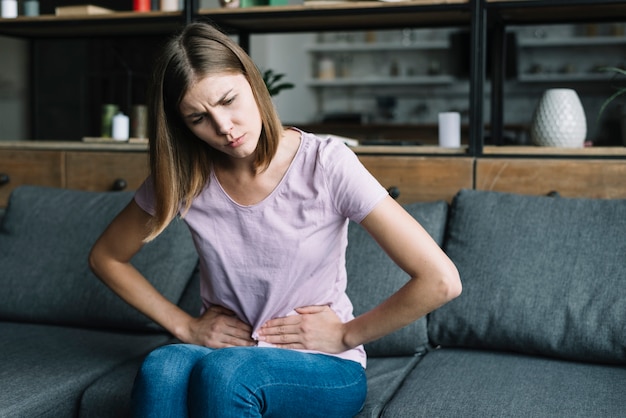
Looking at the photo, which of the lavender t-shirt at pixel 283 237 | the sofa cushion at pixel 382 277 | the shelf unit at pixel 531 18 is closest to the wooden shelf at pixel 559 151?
the shelf unit at pixel 531 18

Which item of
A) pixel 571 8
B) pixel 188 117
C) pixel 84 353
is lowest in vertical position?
pixel 84 353

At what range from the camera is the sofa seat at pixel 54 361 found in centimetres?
162

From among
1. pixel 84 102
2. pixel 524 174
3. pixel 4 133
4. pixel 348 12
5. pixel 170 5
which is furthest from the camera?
pixel 84 102

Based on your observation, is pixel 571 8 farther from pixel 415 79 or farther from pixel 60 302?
pixel 415 79

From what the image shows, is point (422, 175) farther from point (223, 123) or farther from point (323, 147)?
point (223, 123)

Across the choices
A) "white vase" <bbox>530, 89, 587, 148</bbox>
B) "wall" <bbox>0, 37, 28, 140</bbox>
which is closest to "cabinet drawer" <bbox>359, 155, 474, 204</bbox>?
"white vase" <bbox>530, 89, 587, 148</bbox>

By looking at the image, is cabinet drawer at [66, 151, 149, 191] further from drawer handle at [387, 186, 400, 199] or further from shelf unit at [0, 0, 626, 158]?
drawer handle at [387, 186, 400, 199]

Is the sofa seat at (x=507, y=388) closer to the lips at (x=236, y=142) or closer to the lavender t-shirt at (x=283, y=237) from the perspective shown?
the lavender t-shirt at (x=283, y=237)

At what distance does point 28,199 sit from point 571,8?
172 centimetres

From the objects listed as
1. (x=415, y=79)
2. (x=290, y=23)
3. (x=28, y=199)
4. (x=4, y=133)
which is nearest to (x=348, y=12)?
(x=290, y=23)

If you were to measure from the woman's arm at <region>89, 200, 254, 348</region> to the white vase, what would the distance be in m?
1.10

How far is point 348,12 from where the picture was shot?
7.59ft

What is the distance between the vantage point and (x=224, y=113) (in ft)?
4.65

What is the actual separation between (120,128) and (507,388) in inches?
63.3
